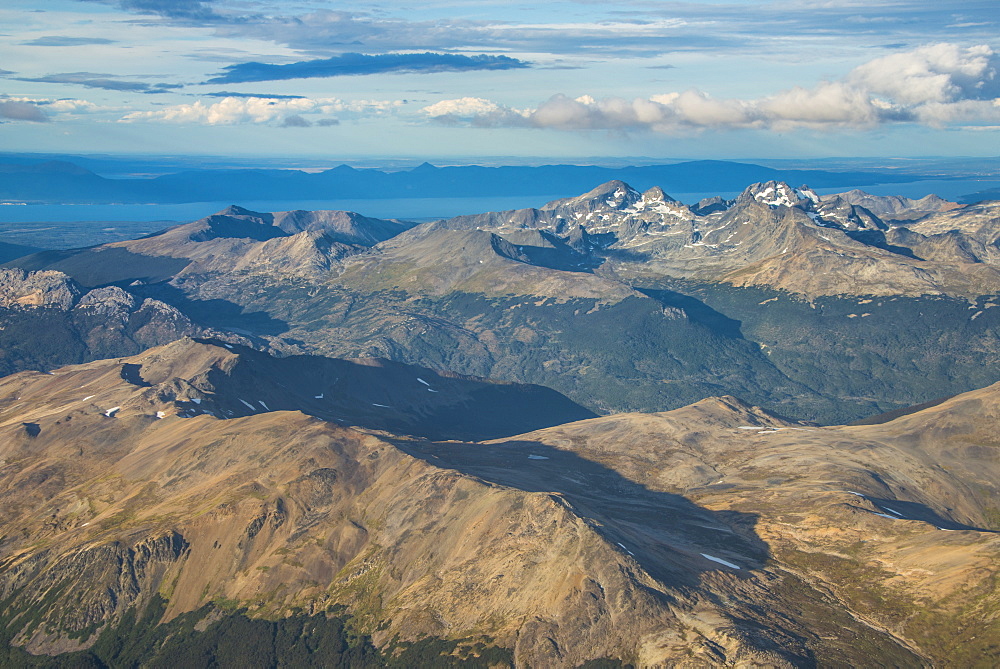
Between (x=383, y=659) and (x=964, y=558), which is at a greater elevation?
(x=964, y=558)

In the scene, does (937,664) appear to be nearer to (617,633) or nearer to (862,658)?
(862,658)

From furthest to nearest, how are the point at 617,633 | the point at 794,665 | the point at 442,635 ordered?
the point at 442,635, the point at 617,633, the point at 794,665

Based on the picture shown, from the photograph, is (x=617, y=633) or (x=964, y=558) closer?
(x=617, y=633)

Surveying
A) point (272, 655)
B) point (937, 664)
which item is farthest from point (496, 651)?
point (937, 664)

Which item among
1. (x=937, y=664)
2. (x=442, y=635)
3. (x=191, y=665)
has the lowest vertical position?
(x=191, y=665)

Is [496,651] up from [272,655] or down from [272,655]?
up

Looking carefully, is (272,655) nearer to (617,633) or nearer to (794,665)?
(617,633)

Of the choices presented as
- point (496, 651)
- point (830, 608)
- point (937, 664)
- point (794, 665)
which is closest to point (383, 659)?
point (496, 651)

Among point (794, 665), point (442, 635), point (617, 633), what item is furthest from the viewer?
point (442, 635)

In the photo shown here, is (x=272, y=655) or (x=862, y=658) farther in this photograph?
(x=272, y=655)
